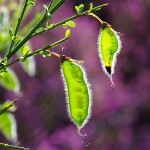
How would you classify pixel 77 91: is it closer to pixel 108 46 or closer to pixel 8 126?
pixel 108 46

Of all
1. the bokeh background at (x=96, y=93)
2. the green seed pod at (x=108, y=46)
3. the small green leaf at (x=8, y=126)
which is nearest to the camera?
the green seed pod at (x=108, y=46)

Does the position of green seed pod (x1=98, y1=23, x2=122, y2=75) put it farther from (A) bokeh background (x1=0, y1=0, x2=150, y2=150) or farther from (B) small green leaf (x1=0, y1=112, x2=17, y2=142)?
(A) bokeh background (x1=0, y1=0, x2=150, y2=150)

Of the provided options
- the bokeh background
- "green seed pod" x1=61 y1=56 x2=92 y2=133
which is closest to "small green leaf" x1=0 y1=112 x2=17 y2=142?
"green seed pod" x1=61 y1=56 x2=92 y2=133

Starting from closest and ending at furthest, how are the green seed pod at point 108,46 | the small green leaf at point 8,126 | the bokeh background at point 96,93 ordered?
the green seed pod at point 108,46 → the small green leaf at point 8,126 → the bokeh background at point 96,93

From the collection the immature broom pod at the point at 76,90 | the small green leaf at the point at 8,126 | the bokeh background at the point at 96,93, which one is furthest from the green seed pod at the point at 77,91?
the bokeh background at the point at 96,93

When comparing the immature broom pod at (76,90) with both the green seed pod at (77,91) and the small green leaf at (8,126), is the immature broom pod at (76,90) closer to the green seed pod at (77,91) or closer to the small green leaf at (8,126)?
the green seed pod at (77,91)

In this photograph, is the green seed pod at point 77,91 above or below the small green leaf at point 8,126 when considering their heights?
above

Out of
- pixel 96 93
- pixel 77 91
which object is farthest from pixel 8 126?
pixel 96 93
